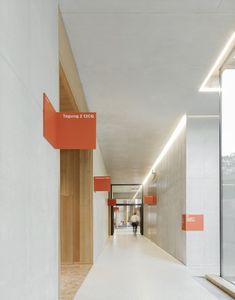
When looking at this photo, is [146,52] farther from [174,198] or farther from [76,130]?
[174,198]

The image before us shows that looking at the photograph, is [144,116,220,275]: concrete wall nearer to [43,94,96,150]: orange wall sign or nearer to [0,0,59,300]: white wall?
[43,94,96,150]: orange wall sign

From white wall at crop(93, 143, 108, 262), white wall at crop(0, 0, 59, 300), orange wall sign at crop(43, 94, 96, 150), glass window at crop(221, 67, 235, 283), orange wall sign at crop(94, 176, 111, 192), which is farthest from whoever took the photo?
white wall at crop(93, 143, 108, 262)

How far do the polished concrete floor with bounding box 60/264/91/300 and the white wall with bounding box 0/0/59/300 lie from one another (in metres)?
3.71

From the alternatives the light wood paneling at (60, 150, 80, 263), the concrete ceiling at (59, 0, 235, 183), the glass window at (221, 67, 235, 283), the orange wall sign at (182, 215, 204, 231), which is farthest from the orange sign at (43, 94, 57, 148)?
the orange wall sign at (182, 215, 204, 231)

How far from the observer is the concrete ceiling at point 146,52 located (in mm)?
6785

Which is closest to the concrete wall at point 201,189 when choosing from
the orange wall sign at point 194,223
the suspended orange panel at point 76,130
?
the orange wall sign at point 194,223

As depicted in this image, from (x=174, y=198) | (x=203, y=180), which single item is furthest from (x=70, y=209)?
(x=174, y=198)

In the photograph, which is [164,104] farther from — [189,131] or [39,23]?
[39,23]

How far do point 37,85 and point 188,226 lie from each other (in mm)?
10756

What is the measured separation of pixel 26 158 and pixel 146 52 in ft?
16.3

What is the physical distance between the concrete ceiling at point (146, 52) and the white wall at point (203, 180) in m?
0.97

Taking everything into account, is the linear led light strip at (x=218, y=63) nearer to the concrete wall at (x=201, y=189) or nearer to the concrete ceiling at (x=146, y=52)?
the concrete ceiling at (x=146, y=52)

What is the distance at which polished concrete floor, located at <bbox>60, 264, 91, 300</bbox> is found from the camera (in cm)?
930

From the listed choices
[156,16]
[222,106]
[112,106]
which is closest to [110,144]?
[112,106]
